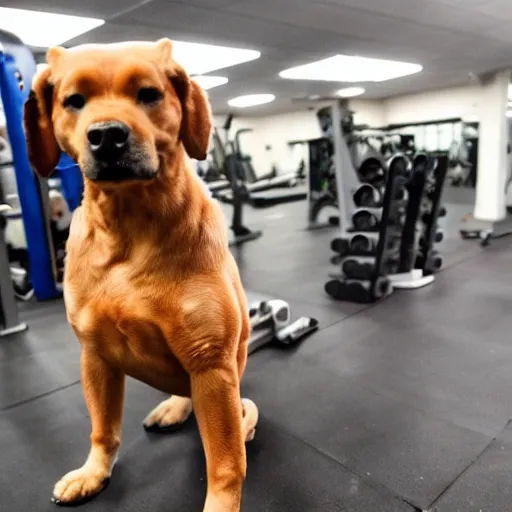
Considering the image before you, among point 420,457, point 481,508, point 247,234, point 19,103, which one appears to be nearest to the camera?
point 481,508

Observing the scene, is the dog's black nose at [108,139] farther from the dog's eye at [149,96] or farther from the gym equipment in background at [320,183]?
the gym equipment in background at [320,183]

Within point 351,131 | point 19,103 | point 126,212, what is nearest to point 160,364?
point 126,212

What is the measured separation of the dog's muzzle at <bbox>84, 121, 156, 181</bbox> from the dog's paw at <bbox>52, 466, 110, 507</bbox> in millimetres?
854

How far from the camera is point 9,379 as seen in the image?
1.95 m

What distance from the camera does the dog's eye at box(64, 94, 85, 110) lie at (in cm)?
75

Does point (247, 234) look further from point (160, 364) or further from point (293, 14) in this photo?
point (160, 364)

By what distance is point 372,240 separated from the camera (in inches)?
118

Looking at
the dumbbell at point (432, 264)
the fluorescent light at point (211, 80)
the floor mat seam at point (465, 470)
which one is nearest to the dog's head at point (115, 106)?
the floor mat seam at point (465, 470)

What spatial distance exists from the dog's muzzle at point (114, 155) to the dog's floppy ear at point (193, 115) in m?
0.15

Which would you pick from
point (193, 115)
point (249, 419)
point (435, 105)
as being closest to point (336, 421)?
point (249, 419)

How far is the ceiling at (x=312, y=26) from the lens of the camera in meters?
2.58

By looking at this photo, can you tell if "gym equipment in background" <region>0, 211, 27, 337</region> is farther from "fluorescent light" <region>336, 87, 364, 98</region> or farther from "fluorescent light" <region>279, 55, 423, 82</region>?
"fluorescent light" <region>336, 87, 364, 98</region>

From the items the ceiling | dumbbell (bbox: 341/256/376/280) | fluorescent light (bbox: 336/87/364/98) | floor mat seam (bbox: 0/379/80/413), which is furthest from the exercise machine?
floor mat seam (bbox: 0/379/80/413)

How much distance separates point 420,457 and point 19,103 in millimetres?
2659
